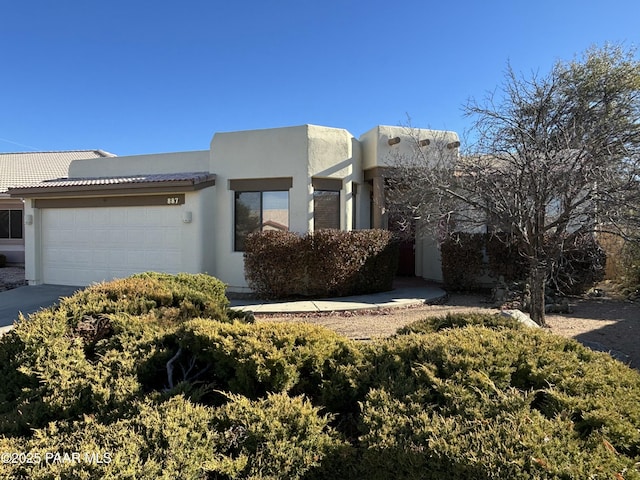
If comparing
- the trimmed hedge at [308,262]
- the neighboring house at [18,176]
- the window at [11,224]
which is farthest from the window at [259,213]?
the window at [11,224]

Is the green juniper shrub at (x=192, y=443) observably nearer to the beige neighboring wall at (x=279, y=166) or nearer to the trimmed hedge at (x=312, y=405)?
the trimmed hedge at (x=312, y=405)

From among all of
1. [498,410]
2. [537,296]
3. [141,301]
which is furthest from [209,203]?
[498,410]

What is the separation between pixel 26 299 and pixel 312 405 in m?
10.9

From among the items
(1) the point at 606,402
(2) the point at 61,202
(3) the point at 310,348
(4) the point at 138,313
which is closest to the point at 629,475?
(1) the point at 606,402

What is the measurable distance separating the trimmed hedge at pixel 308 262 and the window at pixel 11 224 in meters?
15.2

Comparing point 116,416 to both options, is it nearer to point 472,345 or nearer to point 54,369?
point 54,369

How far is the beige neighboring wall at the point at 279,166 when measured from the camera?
1106 centimetres

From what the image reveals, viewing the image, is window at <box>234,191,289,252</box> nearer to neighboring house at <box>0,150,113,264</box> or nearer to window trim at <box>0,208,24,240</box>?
neighboring house at <box>0,150,113,264</box>

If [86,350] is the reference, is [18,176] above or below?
above

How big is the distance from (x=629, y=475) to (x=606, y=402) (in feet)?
1.89

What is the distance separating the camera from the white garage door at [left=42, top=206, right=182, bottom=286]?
37.1 ft

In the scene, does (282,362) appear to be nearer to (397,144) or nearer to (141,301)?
(141,301)

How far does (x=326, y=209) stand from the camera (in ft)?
37.7

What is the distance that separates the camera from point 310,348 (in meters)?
3.08
